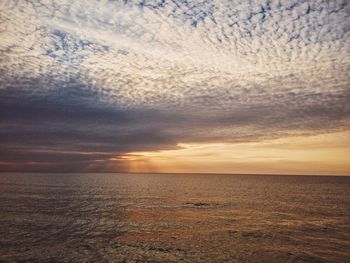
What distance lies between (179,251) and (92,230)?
12536 mm

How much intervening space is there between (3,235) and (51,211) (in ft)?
55.5

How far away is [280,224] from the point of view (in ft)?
127

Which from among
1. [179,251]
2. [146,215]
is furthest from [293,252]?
[146,215]

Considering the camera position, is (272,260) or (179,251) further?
(179,251)

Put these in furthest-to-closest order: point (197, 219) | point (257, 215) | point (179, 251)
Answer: point (257, 215), point (197, 219), point (179, 251)

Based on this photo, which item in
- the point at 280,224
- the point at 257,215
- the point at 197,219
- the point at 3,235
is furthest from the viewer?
the point at 257,215

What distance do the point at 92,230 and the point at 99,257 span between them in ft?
33.3

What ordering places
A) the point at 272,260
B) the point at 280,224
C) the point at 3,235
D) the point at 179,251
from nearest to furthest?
the point at 272,260
the point at 179,251
the point at 3,235
the point at 280,224

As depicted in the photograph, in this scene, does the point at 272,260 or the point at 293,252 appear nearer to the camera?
the point at 272,260

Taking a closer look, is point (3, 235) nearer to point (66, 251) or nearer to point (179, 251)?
point (66, 251)

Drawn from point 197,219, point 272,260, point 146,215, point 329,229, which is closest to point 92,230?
point 146,215

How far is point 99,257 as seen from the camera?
23812 mm

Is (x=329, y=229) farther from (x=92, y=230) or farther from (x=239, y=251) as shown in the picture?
(x=92, y=230)

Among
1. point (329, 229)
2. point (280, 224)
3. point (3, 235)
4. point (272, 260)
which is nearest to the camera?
point (272, 260)
